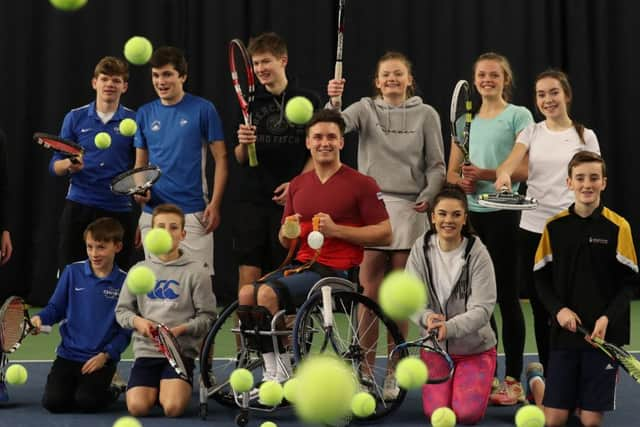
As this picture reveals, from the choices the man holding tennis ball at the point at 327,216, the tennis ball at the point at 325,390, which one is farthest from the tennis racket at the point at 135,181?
the tennis ball at the point at 325,390

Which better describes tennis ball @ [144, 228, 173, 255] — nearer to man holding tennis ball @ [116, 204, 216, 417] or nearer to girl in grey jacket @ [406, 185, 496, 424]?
man holding tennis ball @ [116, 204, 216, 417]

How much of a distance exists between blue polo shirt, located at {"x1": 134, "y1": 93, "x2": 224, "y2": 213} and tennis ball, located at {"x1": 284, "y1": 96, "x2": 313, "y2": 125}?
699mm

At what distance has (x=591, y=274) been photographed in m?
4.21

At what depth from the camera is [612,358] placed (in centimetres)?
409

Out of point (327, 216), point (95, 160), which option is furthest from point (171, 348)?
point (95, 160)

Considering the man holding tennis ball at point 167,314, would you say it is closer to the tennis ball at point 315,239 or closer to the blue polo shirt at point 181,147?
the blue polo shirt at point 181,147

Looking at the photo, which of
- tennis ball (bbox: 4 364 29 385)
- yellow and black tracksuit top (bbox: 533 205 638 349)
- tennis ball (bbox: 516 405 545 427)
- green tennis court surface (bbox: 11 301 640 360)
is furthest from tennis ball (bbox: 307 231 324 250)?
tennis ball (bbox: 4 364 29 385)

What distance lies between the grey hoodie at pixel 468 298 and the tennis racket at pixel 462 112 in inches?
18.3

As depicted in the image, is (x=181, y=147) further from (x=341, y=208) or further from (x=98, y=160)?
(x=341, y=208)

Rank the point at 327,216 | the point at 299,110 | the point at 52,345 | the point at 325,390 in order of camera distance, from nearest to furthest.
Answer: the point at 325,390, the point at 327,216, the point at 299,110, the point at 52,345

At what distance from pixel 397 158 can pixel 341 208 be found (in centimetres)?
47

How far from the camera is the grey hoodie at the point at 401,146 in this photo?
4734 mm

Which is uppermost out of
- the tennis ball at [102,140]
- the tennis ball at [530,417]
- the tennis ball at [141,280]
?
the tennis ball at [102,140]

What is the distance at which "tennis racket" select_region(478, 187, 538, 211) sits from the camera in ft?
14.3
